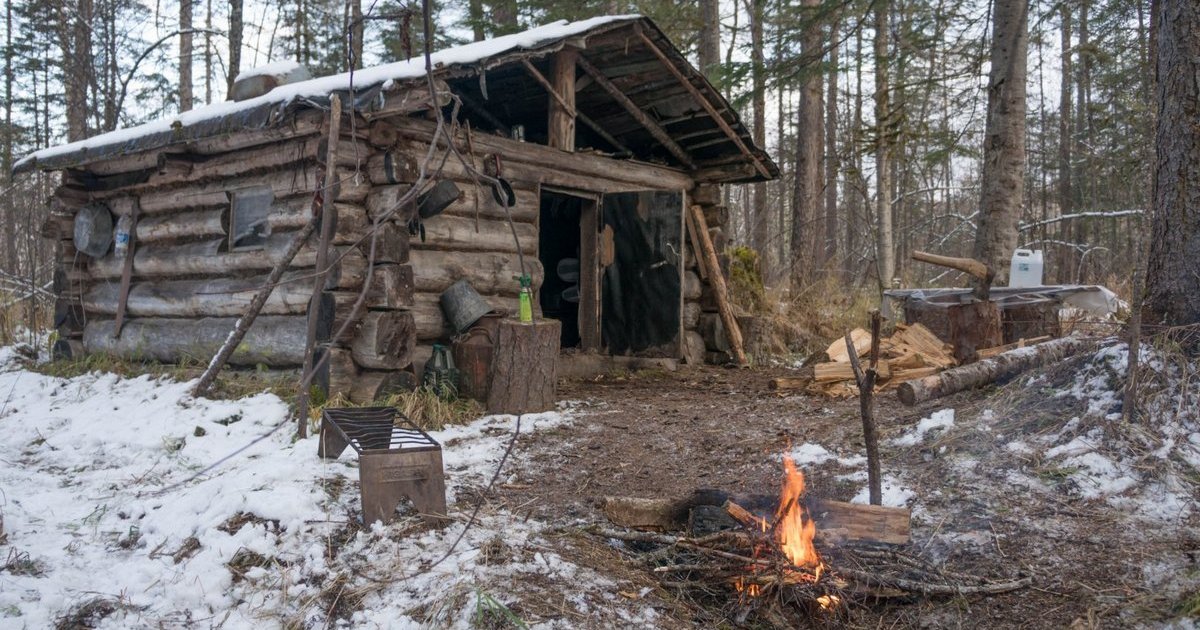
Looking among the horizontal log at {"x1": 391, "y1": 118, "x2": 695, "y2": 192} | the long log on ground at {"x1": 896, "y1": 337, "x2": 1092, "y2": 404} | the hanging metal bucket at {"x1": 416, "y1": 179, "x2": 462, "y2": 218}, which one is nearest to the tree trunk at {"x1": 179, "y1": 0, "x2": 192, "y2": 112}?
the horizontal log at {"x1": 391, "y1": 118, "x2": 695, "y2": 192}

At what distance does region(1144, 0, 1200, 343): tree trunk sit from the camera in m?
4.72

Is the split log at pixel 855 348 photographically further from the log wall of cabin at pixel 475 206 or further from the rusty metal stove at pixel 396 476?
the rusty metal stove at pixel 396 476

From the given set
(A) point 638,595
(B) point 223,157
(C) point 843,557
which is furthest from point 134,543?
(B) point 223,157

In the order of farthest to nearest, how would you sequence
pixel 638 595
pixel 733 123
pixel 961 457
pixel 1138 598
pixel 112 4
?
pixel 112 4 → pixel 733 123 → pixel 961 457 → pixel 638 595 → pixel 1138 598

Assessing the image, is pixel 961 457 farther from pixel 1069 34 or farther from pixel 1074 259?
pixel 1069 34

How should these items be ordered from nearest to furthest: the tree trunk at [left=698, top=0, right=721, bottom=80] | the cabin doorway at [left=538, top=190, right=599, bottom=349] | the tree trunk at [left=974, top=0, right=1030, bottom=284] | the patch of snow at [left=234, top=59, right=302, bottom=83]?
the patch of snow at [left=234, top=59, right=302, bottom=83]
the tree trunk at [left=974, top=0, right=1030, bottom=284]
the cabin doorway at [left=538, top=190, right=599, bottom=349]
the tree trunk at [left=698, top=0, right=721, bottom=80]

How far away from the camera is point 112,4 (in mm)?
14789

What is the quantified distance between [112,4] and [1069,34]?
22011 mm

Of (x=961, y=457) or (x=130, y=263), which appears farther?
(x=130, y=263)

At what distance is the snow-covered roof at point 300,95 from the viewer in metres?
6.23

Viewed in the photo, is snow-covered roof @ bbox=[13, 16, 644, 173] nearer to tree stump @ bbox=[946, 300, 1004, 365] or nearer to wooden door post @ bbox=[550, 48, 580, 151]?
wooden door post @ bbox=[550, 48, 580, 151]

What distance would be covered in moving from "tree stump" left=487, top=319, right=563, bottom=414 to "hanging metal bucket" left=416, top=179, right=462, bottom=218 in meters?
1.18

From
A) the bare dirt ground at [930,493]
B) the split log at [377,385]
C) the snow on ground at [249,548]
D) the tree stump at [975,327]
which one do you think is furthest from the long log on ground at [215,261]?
the tree stump at [975,327]

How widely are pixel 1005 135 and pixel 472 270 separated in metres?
5.80
